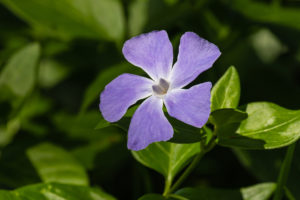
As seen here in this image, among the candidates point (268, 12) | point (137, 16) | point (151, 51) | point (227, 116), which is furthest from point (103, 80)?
point (268, 12)

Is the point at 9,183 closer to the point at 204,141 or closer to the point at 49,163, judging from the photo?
the point at 49,163

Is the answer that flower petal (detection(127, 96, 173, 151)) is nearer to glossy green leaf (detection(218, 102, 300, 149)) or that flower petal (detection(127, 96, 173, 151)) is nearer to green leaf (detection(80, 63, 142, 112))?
glossy green leaf (detection(218, 102, 300, 149))

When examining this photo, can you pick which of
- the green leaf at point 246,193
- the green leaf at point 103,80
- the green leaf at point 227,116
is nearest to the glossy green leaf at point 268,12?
the green leaf at point 103,80

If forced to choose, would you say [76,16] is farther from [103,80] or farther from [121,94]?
[121,94]

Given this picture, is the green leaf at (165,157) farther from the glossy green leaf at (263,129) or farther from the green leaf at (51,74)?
the green leaf at (51,74)

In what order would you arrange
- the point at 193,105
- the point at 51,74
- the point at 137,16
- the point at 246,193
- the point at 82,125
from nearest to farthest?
the point at 193,105, the point at 246,193, the point at 82,125, the point at 137,16, the point at 51,74

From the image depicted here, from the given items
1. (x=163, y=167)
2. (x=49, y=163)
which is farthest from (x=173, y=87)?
(x=49, y=163)
